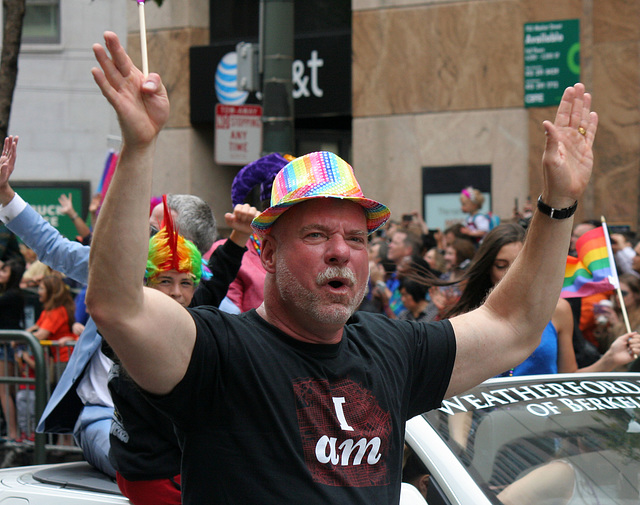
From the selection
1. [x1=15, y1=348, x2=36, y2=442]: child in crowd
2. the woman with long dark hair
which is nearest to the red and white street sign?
[x1=15, y1=348, x2=36, y2=442]: child in crowd

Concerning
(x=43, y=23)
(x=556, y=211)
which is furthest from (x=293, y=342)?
(x=43, y=23)

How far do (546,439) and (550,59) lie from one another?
964cm

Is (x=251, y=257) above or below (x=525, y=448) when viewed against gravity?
above

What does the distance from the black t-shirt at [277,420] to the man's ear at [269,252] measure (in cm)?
14

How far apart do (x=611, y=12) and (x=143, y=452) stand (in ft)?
33.7

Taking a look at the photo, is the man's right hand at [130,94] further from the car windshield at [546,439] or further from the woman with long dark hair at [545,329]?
the woman with long dark hair at [545,329]

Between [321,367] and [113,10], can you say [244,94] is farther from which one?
[321,367]

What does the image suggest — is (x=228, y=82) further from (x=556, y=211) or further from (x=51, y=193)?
(x=556, y=211)

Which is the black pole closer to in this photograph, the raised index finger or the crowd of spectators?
the crowd of spectators

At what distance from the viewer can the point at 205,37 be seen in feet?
51.2

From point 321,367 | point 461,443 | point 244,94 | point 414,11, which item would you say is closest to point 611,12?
point 414,11

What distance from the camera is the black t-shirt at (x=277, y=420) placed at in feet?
7.08

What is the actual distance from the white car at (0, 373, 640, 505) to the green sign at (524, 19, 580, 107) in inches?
353

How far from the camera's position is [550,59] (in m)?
12.2
